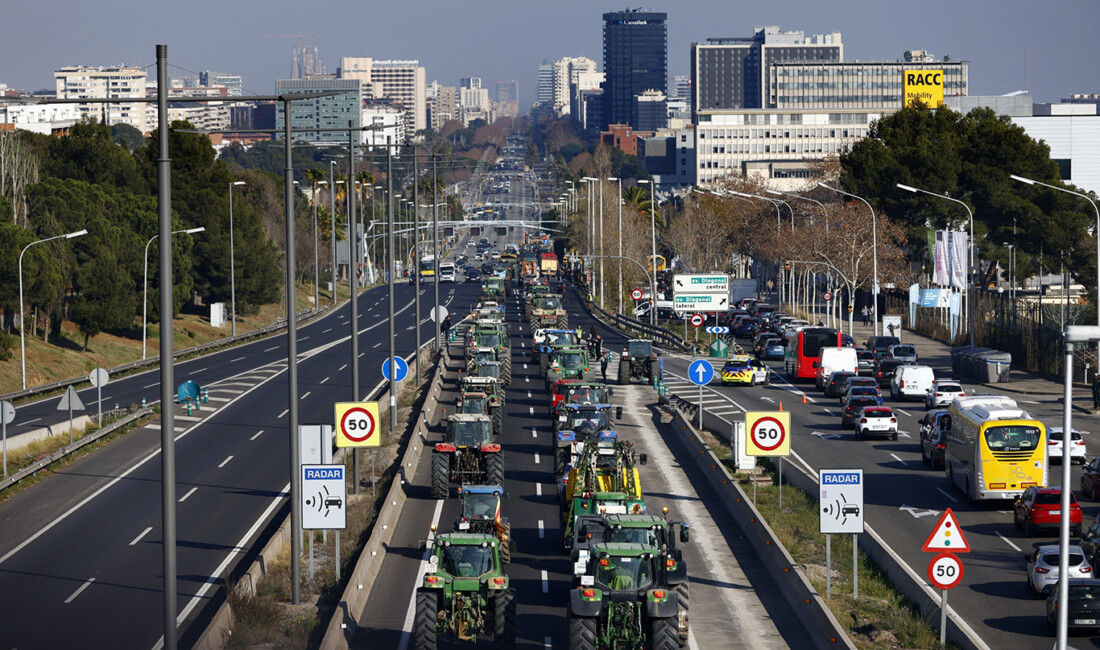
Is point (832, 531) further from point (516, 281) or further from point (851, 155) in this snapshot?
point (516, 281)

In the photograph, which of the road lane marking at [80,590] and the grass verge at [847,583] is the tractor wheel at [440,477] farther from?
the road lane marking at [80,590]

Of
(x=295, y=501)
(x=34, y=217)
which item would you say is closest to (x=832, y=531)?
(x=295, y=501)

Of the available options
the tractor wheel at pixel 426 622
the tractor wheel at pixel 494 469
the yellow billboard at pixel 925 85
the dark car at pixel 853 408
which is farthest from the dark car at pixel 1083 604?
the yellow billboard at pixel 925 85

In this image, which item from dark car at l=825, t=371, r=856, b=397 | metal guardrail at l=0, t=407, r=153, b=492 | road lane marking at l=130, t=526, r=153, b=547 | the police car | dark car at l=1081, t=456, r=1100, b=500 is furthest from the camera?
the police car

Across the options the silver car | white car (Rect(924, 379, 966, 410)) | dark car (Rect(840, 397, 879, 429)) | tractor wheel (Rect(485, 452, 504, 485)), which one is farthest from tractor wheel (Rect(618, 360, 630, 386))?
the silver car

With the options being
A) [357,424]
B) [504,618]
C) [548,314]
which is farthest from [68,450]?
[548,314]

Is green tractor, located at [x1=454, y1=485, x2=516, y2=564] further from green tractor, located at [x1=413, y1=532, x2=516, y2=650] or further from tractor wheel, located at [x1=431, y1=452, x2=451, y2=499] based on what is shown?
tractor wheel, located at [x1=431, y1=452, x2=451, y2=499]

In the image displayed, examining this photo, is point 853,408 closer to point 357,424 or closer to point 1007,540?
point 1007,540
